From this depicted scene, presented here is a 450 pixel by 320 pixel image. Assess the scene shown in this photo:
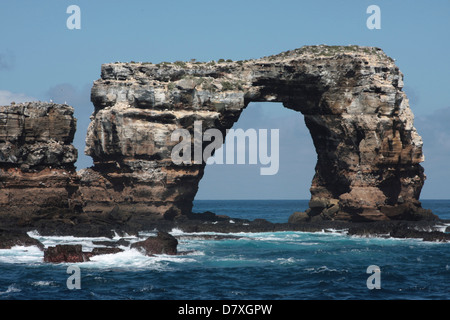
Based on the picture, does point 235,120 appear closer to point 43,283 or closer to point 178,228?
point 178,228

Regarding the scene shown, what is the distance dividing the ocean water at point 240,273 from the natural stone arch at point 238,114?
52.3ft

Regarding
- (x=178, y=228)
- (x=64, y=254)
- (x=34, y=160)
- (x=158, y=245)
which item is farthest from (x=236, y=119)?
(x=64, y=254)

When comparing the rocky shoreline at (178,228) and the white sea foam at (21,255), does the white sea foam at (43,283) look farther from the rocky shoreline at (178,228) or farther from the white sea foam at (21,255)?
the white sea foam at (21,255)

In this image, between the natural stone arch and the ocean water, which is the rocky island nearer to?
the natural stone arch

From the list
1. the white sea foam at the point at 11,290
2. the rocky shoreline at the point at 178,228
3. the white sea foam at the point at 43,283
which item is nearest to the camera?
the white sea foam at the point at 11,290

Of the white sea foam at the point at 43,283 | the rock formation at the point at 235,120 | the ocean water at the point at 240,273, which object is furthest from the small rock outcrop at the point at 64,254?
the rock formation at the point at 235,120

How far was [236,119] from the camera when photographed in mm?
85875

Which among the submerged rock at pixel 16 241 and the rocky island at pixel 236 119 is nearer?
the submerged rock at pixel 16 241

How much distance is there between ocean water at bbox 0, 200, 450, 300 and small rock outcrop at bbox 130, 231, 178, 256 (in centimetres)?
62

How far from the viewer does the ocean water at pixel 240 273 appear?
131 ft

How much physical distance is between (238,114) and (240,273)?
1558 inches
